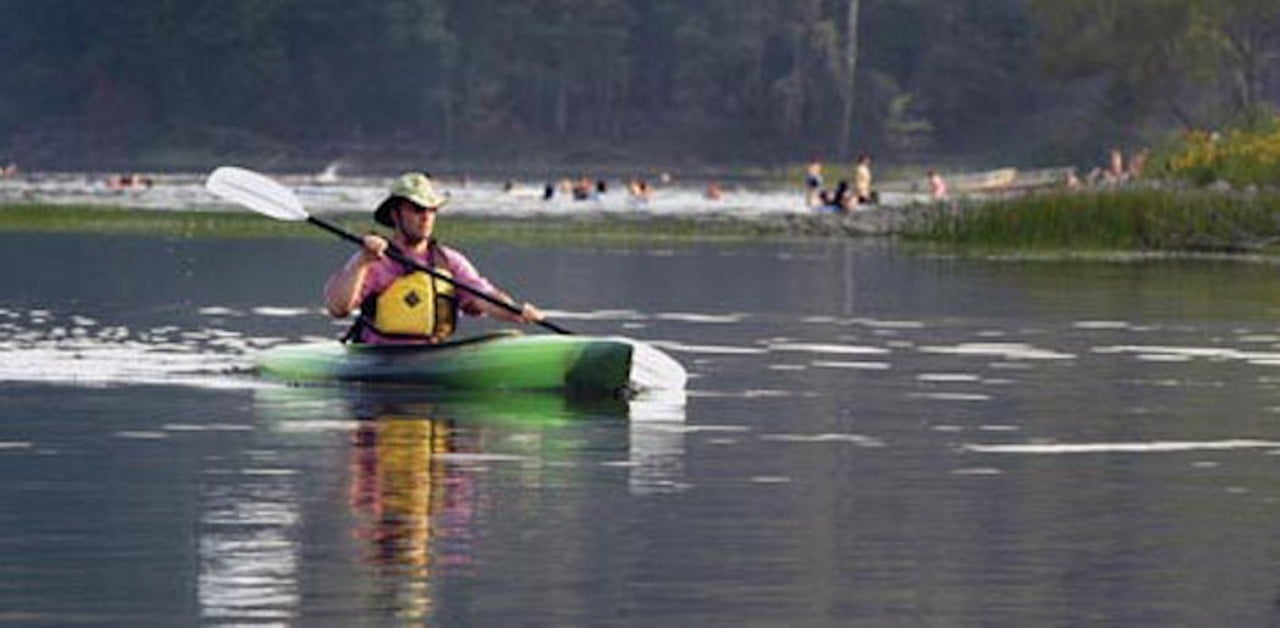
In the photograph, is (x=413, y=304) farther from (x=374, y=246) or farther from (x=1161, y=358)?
(x=1161, y=358)

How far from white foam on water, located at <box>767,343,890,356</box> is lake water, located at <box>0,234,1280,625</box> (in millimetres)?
73

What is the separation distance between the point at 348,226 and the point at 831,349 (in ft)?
142

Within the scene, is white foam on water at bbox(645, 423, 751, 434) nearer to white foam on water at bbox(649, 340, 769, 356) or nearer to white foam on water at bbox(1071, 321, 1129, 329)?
white foam on water at bbox(649, 340, 769, 356)

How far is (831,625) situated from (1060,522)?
180 inches

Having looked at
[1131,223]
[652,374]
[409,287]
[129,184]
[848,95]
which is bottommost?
[652,374]

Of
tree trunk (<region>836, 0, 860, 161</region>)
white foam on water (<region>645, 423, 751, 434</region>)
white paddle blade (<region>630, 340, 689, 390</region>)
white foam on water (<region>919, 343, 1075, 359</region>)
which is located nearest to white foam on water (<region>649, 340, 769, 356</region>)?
white foam on water (<region>919, 343, 1075, 359</region>)

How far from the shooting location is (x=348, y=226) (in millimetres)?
83438

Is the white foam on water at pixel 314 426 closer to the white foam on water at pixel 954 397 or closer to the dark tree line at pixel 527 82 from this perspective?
→ the white foam on water at pixel 954 397

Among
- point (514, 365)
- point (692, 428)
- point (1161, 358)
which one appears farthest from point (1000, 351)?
point (692, 428)

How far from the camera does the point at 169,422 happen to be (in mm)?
29125

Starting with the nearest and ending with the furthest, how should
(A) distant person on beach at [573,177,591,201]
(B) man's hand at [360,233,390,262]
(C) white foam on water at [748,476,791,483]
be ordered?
1. (C) white foam on water at [748,476,791,483]
2. (B) man's hand at [360,233,390,262]
3. (A) distant person on beach at [573,177,591,201]

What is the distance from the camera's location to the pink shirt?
3241 cm

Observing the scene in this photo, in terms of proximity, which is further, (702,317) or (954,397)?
(702,317)

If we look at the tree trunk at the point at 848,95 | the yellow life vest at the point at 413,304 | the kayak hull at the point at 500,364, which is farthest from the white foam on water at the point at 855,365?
the tree trunk at the point at 848,95
